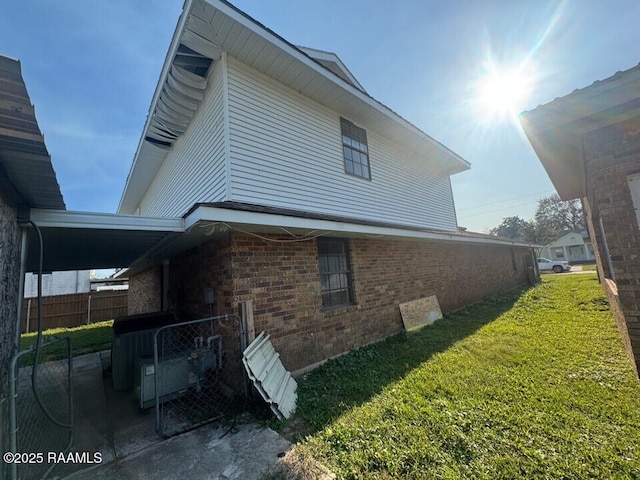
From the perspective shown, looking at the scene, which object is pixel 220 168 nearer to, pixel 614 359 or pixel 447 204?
pixel 614 359

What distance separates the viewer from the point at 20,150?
201 cm

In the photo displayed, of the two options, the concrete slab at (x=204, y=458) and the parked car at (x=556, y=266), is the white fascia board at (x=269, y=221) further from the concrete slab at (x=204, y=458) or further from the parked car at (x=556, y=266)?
the parked car at (x=556, y=266)

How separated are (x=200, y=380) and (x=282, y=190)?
11.6 ft

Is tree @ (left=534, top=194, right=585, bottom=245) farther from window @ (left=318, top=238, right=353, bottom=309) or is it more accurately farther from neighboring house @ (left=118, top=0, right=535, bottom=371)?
window @ (left=318, top=238, right=353, bottom=309)

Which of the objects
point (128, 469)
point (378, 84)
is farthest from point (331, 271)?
point (378, 84)

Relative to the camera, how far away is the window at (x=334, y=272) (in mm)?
5707

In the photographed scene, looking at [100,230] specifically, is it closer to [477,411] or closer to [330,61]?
[477,411]

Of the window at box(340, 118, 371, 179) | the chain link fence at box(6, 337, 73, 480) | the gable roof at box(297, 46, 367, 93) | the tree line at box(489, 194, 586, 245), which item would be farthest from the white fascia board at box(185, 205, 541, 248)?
the tree line at box(489, 194, 586, 245)

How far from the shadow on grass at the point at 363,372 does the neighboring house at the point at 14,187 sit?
9.26 ft

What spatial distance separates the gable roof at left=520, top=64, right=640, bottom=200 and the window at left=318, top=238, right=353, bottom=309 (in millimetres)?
3825

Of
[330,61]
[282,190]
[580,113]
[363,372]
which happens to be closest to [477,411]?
[363,372]

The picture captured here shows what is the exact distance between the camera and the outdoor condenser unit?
12.6 feet

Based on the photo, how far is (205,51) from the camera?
15.6 feet

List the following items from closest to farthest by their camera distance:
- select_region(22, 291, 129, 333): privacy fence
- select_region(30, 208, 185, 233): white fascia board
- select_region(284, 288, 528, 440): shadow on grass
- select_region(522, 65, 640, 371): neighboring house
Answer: select_region(522, 65, 640, 371): neighboring house
select_region(30, 208, 185, 233): white fascia board
select_region(284, 288, 528, 440): shadow on grass
select_region(22, 291, 129, 333): privacy fence
